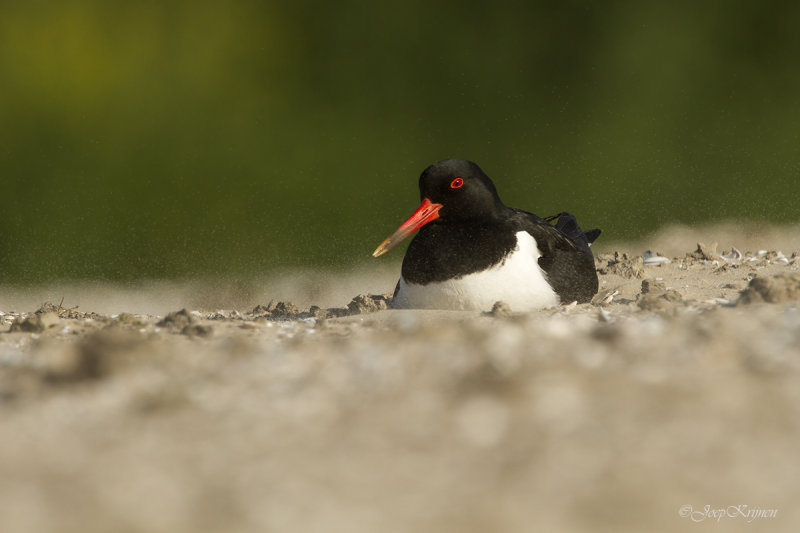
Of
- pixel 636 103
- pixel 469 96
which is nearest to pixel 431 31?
pixel 469 96

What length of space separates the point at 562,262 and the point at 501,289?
1.45 ft

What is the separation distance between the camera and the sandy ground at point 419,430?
168 centimetres

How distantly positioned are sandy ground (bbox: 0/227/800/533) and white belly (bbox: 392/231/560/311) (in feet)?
3.42

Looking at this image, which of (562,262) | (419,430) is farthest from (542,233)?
(419,430)

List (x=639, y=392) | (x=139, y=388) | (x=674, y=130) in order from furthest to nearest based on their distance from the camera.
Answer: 1. (x=674, y=130)
2. (x=139, y=388)
3. (x=639, y=392)

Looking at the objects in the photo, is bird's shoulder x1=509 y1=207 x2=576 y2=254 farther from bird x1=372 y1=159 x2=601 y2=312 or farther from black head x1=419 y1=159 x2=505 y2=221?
black head x1=419 y1=159 x2=505 y2=221

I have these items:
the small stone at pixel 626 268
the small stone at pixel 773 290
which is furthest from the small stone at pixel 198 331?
the small stone at pixel 626 268

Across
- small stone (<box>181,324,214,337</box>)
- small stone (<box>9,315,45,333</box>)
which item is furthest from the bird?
small stone (<box>9,315,45,333</box>)

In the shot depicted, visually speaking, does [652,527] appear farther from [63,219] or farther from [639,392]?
[63,219]

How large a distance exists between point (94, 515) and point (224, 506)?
247mm

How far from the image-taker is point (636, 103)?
26.8 ft

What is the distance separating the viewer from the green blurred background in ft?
25.4
